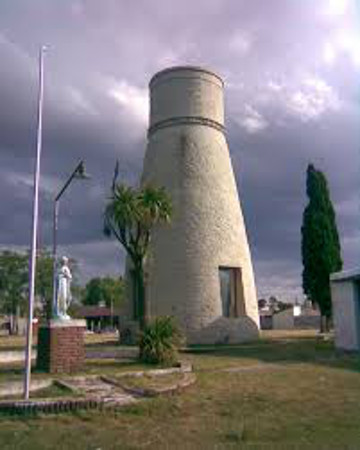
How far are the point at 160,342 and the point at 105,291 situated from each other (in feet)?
240

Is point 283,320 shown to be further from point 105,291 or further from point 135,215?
point 135,215

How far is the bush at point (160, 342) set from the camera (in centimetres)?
1709

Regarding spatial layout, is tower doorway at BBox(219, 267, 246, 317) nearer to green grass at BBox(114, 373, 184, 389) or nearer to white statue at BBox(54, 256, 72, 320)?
white statue at BBox(54, 256, 72, 320)

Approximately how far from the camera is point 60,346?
49.1ft

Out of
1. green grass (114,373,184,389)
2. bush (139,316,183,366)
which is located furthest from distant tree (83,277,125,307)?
green grass (114,373,184,389)

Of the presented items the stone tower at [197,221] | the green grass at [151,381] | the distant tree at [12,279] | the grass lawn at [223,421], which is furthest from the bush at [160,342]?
the distant tree at [12,279]

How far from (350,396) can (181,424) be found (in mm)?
4131

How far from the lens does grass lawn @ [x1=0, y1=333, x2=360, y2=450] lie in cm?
803

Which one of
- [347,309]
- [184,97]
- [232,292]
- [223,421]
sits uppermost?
[184,97]

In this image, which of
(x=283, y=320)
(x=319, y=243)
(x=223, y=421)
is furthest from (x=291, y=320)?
(x=223, y=421)

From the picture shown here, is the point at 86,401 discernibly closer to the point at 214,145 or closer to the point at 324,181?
the point at 214,145

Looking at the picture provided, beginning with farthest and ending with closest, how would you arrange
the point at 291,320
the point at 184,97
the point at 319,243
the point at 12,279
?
the point at 291,320, the point at 12,279, the point at 319,243, the point at 184,97

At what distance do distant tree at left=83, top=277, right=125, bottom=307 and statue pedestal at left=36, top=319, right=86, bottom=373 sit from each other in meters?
57.9

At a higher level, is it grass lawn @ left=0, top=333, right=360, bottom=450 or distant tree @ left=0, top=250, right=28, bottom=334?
distant tree @ left=0, top=250, right=28, bottom=334
